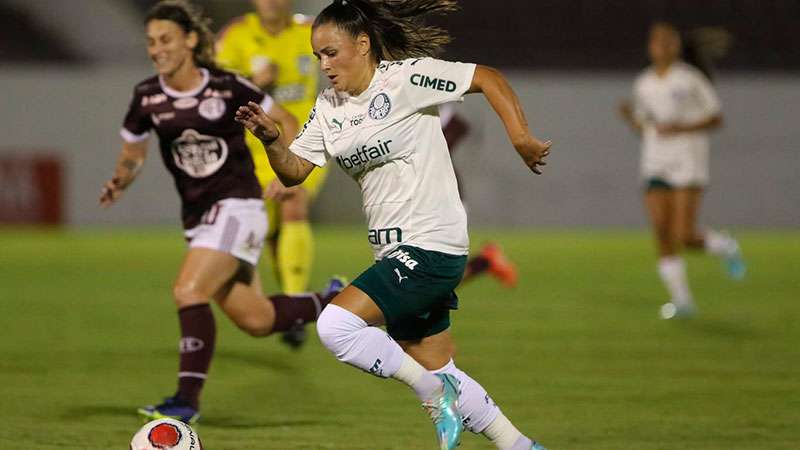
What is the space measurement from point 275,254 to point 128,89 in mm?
14723

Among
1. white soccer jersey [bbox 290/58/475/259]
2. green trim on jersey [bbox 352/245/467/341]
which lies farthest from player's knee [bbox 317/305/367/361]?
white soccer jersey [bbox 290/58/475/259]

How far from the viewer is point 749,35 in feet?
84.1

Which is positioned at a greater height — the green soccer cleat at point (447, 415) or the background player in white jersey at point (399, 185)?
the background player in white jersey at point (399, 185)

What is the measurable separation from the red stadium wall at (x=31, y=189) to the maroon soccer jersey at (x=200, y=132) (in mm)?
16086

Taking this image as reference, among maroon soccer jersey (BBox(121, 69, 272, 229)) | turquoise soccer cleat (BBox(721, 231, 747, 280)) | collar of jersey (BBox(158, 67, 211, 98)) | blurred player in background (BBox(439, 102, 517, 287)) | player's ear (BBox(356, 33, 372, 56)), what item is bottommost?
turquoise soccer cleat (BBox(721, 231, 747, 280))

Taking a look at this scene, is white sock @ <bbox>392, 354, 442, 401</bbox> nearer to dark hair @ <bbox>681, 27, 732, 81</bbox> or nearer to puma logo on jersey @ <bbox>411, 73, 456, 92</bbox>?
puma logo on jersey @ <bbox>411, 73, 456, 92</bbox>

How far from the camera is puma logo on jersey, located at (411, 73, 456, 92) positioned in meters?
4.94

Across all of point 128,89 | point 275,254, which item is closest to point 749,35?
point 128,89

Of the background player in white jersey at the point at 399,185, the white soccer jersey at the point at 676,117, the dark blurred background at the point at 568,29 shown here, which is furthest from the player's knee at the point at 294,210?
the dark blurred background at the point at 568,29

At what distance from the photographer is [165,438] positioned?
4980mm

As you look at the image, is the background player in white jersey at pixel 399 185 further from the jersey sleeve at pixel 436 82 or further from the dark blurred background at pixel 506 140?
the dark blurred background at pixel 506 140

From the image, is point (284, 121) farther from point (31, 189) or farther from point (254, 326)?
point (31, 189)

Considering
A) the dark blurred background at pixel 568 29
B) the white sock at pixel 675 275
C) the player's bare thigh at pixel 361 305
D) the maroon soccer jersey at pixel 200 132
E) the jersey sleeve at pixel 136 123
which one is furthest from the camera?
the dark blurred background at pixel 568 29

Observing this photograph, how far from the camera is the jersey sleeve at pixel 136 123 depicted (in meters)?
6.68
